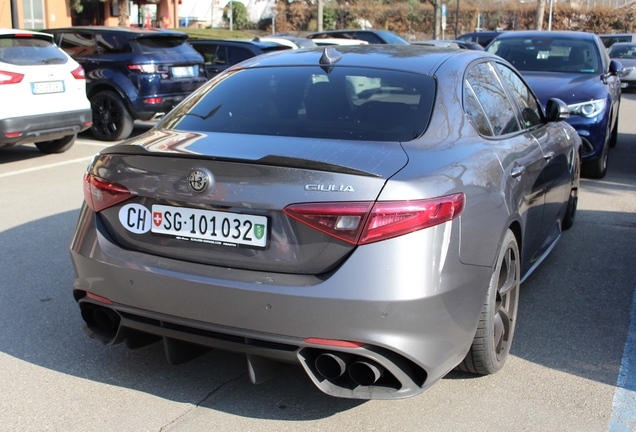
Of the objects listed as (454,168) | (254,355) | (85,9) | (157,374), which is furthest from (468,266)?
(85,9)

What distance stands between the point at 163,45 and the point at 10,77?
12.4ft

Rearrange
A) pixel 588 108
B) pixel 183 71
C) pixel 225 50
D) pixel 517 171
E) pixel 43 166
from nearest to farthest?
pixel 517 171, pixel 588 108, pixel 43 166, pixel 183 71, pixel 225 50

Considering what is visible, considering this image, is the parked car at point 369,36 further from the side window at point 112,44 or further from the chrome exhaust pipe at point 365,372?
the chrome exhaust pipe at point 365,372

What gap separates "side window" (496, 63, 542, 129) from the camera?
4.57 metres

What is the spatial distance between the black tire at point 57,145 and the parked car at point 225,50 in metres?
4.31

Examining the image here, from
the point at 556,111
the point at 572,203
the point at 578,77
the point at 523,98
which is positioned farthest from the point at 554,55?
the point at 523,98

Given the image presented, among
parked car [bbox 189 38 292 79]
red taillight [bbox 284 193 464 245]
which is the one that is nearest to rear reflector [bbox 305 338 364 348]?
red taillight [bbox 284 193 464 245]

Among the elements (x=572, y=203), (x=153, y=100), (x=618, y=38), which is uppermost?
(x=618, y=38)

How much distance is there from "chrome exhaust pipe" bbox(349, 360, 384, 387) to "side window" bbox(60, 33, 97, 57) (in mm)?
9899

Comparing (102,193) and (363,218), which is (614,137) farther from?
(102,193)

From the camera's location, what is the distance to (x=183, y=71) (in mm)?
11664

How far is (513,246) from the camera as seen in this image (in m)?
3.55

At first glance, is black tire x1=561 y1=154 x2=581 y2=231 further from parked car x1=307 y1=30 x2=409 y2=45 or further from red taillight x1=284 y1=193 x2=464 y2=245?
parked car x1=307 y1=30 x2=409 y2=45

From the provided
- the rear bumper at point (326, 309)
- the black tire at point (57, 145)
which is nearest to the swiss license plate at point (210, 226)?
the rear bumper at point (326, 309)
